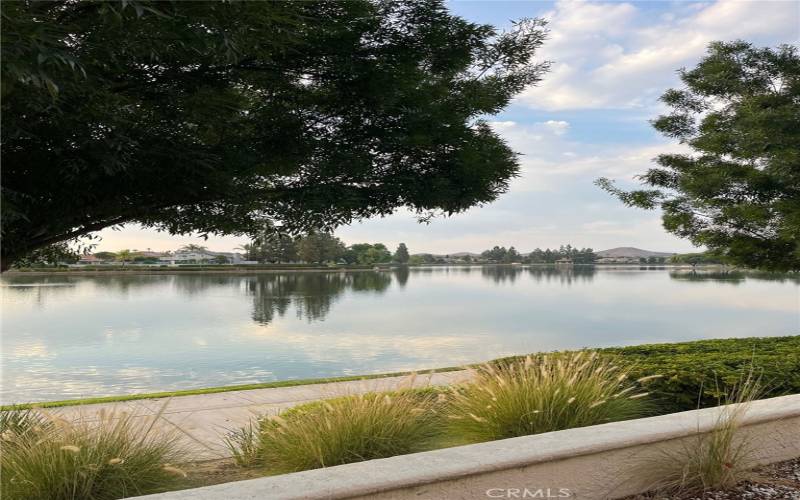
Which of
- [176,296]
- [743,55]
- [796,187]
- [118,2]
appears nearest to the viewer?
[118,2]

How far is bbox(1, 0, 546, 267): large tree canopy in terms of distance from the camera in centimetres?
421

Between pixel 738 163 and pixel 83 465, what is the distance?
1317 cm

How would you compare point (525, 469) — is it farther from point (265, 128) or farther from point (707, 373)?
point (265, 128)

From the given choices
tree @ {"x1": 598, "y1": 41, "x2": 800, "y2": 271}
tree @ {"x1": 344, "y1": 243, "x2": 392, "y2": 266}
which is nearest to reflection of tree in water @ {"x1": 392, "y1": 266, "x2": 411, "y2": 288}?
tree @ {"x1": 344, "y1": 243, "x2": 392, "y2": 266}

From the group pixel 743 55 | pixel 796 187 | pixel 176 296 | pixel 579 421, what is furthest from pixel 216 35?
pixel 176 296

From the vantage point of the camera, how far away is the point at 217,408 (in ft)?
25.6

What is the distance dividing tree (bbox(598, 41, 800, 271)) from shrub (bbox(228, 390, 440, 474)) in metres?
9.21

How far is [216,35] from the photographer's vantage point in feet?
12.4

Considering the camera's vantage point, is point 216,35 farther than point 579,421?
No

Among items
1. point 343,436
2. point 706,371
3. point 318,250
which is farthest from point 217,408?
point 318,250

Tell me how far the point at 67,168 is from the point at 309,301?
3568 centimetres

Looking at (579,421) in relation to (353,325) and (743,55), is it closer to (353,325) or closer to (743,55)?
(743,55)

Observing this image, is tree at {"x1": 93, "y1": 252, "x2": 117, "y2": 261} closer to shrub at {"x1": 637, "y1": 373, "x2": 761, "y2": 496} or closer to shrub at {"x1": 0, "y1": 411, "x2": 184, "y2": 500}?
shrub at {"x1": 0, "y1": 411, "x2": 184, "y2": 500}

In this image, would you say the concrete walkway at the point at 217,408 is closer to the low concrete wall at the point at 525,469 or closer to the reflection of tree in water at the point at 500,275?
the low concrete wall at the point at 525,469
